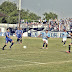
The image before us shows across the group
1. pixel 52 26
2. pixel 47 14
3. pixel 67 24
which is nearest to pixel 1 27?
pixel 52 26

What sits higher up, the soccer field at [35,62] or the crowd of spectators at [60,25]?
the crowd of spectators at [60,25]

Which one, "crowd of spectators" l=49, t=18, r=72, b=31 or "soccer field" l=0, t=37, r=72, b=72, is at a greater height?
"crowd of spectators" l=49, t=18, r=72, b=31

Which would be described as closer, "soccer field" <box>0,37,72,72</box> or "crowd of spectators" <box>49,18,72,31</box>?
"soccer field" <box>0,37,72,72</box>

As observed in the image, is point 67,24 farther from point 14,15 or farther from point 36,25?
point 14,15

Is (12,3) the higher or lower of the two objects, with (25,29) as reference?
higher

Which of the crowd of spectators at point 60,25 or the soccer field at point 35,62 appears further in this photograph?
the crowd of spectators at point 60,25

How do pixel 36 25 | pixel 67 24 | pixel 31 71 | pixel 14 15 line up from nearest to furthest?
pixel 31 71 < pixel 67 24 < pixel 36 25 < pixel 14 15

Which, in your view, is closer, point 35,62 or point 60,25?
point 35,62

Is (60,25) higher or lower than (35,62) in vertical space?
higher

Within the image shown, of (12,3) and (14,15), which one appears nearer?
(14,15)

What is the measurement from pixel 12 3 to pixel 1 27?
67.3 metres

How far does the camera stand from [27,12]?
148 metres

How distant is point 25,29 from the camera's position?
68.1m

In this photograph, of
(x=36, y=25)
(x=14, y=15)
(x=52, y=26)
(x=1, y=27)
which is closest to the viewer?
(x=52, y=26)
